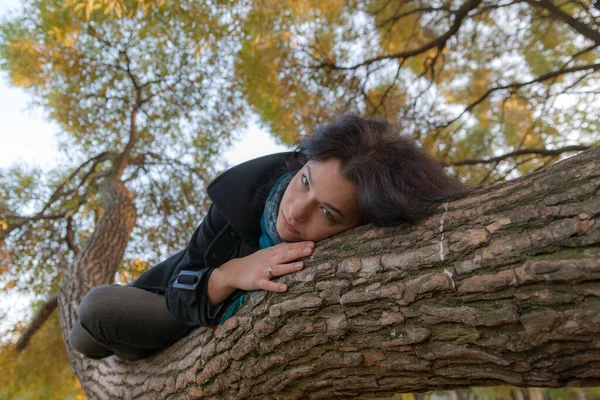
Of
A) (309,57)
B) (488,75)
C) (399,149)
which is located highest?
(488,75)

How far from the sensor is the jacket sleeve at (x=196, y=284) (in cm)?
174

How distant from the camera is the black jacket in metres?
1.78

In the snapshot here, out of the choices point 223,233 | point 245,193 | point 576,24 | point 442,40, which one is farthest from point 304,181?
point 442,40

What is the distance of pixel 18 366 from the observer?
4934 mm

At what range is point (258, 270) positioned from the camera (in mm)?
1597

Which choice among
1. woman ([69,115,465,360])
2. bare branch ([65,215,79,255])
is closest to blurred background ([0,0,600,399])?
bare branch ([65,215,79,255])

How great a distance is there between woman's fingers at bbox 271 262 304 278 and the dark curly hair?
0.28m

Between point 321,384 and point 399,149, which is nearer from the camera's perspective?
point 321,384

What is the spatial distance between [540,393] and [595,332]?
1263 centimetres

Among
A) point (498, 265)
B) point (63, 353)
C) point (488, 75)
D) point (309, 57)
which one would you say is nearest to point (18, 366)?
point (63, 353)

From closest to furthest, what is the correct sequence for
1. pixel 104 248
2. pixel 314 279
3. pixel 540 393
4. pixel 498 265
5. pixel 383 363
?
1. pixel 498 265
2. pixel 383 363
3. pixel 314 279
4. pixel 104 248
5. pixel 540 393

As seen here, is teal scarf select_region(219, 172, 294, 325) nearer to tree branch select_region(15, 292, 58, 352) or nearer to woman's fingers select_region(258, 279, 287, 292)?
woman's fingers select_region(258, 279, 287, 292)

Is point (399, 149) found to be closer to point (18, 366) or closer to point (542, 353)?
point (542, 353)

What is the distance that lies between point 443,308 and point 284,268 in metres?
0.58
